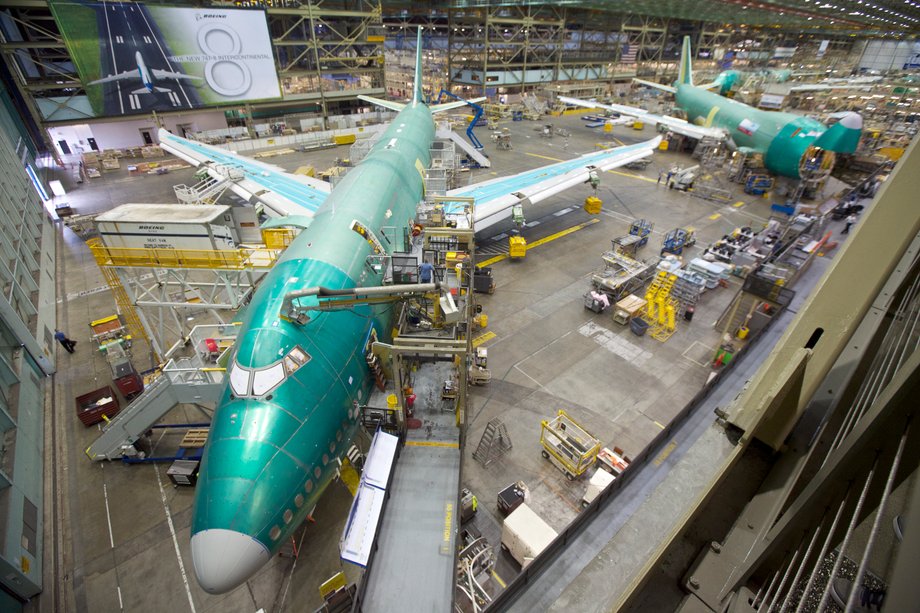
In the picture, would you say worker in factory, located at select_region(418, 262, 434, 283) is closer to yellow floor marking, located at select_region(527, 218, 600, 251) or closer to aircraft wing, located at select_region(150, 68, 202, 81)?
yellow floor marking, located at select_region(527, 218, 600, 251)

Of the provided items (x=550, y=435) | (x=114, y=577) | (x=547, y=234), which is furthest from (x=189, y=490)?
(x=547, y=234)

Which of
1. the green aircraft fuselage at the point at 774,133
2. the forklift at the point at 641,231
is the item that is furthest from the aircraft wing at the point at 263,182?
the green aircraft fuselage at the point at 774,133

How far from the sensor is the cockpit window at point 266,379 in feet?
34.1

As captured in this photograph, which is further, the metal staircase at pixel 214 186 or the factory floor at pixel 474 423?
the metal staircase at pixel 214 186

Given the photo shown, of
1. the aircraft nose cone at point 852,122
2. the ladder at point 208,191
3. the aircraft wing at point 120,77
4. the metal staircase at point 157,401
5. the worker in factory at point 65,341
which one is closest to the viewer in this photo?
the metal staircase at point 157,401

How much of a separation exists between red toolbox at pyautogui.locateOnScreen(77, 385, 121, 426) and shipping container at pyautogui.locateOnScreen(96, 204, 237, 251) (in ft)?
21.4

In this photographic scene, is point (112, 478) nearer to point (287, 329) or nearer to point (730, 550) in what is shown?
point (287, 329)

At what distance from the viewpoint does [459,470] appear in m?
12.2

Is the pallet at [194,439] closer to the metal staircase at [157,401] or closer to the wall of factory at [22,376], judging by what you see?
the metal staircase at [157,401]

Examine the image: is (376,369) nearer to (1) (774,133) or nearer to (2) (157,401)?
(2) (157,401)

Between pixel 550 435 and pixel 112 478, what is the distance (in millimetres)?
16528

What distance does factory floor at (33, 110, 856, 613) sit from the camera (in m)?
12.7

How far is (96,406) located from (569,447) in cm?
1934

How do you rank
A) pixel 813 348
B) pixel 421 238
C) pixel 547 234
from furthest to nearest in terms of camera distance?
pixel 547 234
pixel 421 238
pixel 813 348
